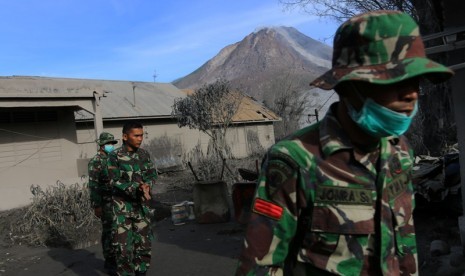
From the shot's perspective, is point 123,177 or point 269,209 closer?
point 269,209

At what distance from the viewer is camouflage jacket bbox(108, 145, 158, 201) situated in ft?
15.7

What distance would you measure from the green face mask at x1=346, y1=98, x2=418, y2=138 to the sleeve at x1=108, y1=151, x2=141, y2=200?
368 cm

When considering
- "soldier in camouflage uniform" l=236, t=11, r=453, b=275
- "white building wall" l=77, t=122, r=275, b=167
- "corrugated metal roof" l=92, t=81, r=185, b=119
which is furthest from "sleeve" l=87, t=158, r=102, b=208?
"corrugated metal roof" l=92, t=81, r=185, b=119

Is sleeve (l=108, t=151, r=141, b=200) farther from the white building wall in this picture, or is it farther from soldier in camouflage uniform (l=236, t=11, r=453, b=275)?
the white building wall

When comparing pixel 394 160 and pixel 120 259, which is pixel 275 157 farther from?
pixel 120 259

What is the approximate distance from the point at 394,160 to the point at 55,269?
6.38 meters

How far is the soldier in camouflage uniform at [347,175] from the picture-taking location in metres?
1.40

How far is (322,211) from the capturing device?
148 cm

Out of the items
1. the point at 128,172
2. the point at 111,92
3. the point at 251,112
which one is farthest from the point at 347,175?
the point at 251,112

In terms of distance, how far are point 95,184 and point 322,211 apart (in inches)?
211

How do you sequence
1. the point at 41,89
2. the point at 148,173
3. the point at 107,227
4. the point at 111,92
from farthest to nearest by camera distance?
the point at 111,92 → the point at 41,89 → the point at 107,227 → the point at 148,173

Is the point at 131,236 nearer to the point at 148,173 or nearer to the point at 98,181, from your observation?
the point at 148,173

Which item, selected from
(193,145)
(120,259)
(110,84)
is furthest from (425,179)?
(110,84)

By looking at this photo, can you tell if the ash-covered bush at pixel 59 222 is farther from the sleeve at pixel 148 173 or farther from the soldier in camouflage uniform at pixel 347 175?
the soldier in camouflage uniform at pixel 347 175
